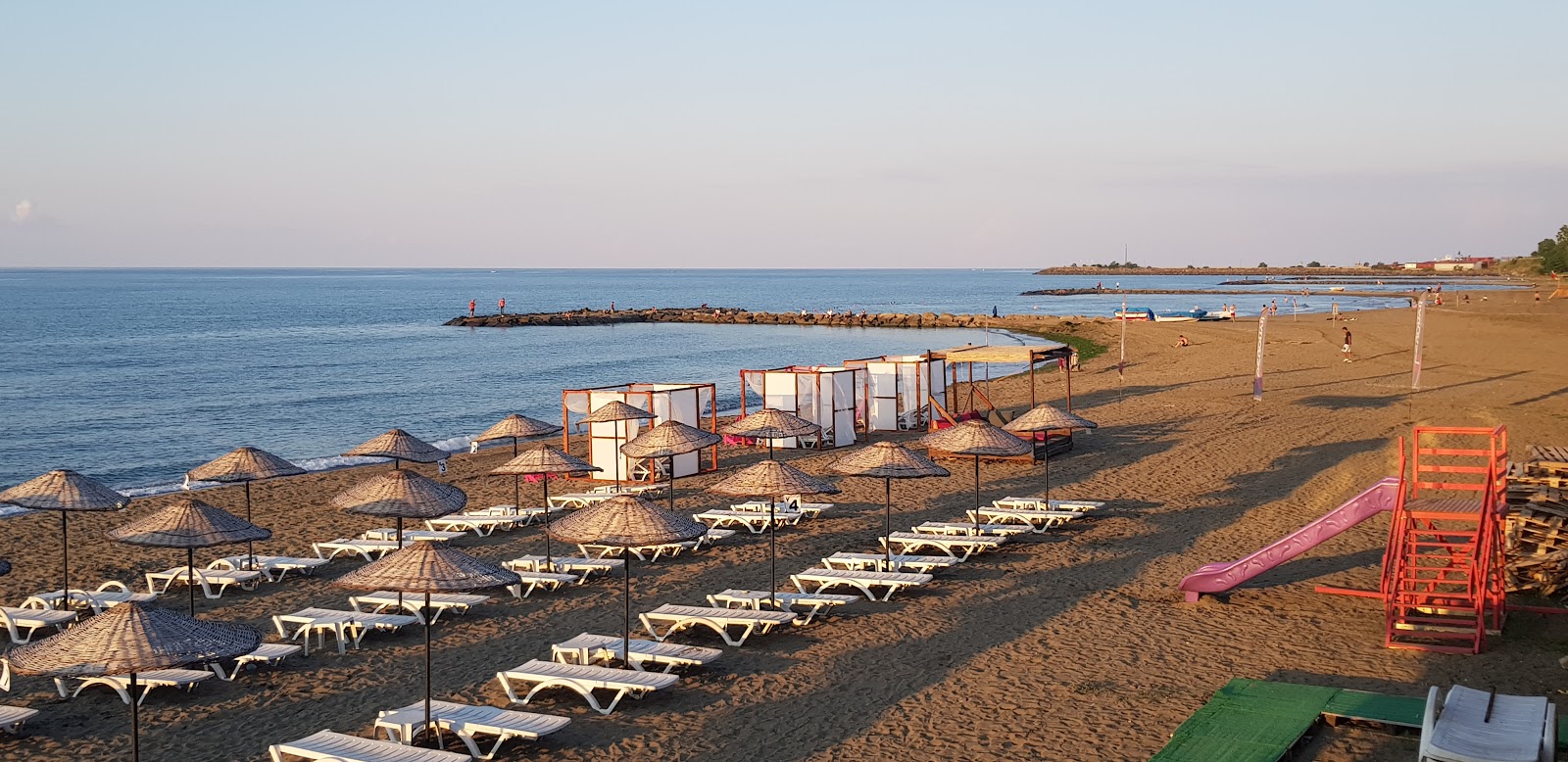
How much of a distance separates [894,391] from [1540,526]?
15.3 m

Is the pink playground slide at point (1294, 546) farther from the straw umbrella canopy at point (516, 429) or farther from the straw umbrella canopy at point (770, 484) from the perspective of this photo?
the straw umbrella canopy at point (516, 429)

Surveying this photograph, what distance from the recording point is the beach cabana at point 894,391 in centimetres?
2742

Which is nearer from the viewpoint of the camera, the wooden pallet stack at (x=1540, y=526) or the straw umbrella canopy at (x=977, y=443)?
the wooden pallet stack at (x=1540, y=526)

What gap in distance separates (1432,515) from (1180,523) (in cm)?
543

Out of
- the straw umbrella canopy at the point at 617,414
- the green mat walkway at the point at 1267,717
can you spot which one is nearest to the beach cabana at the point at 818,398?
the straw umbrella canopy at the point at 617,414

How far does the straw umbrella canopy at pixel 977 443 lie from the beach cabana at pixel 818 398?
8.73 m

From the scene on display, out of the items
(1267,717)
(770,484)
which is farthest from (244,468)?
(1267,717)

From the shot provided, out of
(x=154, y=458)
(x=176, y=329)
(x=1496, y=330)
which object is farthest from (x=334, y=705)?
(x=176, y=329)

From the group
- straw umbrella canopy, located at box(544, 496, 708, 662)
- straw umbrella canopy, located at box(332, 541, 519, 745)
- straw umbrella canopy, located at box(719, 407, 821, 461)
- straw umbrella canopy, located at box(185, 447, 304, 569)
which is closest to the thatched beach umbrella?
straw umbrella canopy, located at box(719, 407, 821, 461)

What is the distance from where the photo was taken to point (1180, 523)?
1772 centimetres

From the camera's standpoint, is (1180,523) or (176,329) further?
(176,329)

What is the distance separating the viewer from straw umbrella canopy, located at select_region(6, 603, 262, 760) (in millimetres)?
7945

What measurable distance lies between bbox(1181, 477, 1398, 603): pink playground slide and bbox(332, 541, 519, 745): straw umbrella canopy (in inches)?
299

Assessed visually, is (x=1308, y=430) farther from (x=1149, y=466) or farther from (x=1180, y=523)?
(x=1180, y=523)
